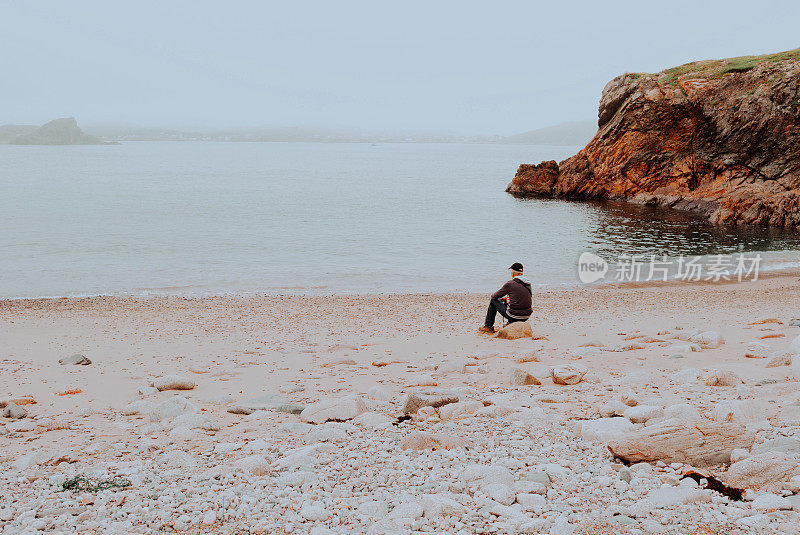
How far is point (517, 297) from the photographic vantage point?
14.1 m

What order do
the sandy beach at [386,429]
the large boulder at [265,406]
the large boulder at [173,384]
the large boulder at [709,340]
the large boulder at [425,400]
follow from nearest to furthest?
the sandy beach at [386,429] → the large boulder at [425,400] → the large boulder at [265,406] → the large boulder at [173,384] → the large boulder at [709,340]

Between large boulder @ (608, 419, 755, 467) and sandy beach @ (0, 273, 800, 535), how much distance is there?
0.08 metres

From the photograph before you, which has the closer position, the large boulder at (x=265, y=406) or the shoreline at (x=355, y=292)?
the large boulder at (x=265, y=406)

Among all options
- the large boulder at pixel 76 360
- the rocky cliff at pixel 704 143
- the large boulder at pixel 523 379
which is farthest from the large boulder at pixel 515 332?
the rocky cliff at pixel 704 143

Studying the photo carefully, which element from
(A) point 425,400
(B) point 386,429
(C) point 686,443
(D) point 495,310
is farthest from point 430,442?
(D) point 495,310

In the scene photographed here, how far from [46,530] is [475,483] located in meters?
3.64

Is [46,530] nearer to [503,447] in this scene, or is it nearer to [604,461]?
[503,447]

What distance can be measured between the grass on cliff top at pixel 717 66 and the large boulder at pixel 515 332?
165ft

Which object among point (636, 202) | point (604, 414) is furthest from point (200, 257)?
point (636, 202)

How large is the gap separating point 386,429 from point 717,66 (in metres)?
60.5

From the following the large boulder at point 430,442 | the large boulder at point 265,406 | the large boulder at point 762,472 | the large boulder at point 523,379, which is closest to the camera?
the large boulder at point 762,472

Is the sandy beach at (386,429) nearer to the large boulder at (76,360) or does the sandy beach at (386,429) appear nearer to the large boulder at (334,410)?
the large boulder at (334,410)

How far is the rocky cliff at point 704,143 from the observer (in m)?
46.7

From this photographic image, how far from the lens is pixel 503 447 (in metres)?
6.39
